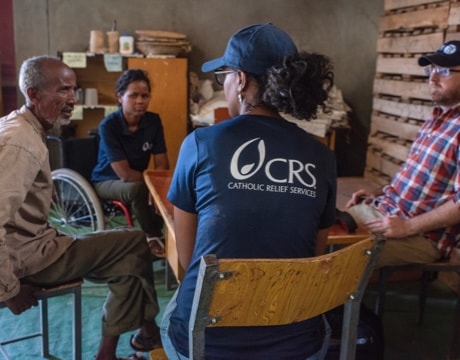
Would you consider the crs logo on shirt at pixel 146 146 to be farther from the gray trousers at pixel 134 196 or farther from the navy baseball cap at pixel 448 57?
the navy baseball cap at pixel 448 57

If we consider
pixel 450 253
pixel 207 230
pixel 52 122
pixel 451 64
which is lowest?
pixel 450 253

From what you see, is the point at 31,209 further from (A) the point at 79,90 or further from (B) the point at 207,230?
(A) the point at 79,90

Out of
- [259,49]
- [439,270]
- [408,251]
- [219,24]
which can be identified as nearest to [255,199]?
[259,49]

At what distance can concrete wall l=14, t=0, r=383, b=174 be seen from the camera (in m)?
4.34

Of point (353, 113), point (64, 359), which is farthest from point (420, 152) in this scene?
point (353, 113)

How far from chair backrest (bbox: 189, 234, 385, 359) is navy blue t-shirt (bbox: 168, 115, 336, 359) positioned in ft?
0.31

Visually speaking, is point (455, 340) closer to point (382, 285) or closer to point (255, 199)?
point (382, 285)

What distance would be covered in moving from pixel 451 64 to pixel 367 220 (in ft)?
2.43

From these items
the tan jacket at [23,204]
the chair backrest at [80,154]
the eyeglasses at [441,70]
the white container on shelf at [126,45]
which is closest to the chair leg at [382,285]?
the eyeglasses at [441,70]

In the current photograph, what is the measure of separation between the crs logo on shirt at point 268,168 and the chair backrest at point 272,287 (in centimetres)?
19

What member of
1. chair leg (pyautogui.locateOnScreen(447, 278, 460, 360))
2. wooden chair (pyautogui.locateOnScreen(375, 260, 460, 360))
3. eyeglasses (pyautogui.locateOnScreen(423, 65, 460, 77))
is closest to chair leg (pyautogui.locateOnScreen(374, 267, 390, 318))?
wooden chair (pyautogui.locateOnScreen(375, 260, 460, 360))

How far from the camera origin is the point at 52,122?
71.9 inches

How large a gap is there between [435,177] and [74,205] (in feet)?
6.39

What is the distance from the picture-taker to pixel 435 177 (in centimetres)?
209
